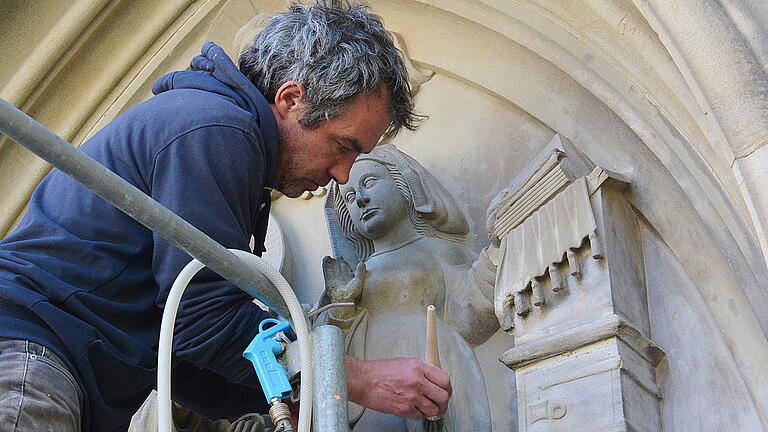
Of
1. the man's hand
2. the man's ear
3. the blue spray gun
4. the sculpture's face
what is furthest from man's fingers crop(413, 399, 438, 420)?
the sculpture's face

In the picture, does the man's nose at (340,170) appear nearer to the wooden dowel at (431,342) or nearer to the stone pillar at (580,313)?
the wooden dowel at (431,342)

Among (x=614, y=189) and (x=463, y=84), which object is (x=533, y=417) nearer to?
(x=614, y=189)

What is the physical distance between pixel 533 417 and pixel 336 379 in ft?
2.42

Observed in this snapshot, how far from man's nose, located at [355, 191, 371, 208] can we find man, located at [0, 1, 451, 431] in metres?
0.60

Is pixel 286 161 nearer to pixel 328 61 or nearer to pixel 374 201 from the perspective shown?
pixel 328 61

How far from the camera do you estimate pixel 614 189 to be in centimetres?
252

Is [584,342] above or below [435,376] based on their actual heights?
above

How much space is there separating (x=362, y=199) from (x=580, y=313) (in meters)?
0.58

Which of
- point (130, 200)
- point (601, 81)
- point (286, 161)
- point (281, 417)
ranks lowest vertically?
point (281, 417)

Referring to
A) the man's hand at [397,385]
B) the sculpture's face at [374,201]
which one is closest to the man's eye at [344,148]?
the man's hand at [397,385]

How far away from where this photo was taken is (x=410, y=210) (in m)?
2.80

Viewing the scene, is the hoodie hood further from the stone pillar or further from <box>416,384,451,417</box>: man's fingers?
the stone pillar

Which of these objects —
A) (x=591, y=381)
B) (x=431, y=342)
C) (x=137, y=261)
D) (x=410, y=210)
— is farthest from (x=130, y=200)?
(x=410, y=210)

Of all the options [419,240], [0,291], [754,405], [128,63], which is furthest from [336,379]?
[128,63]
